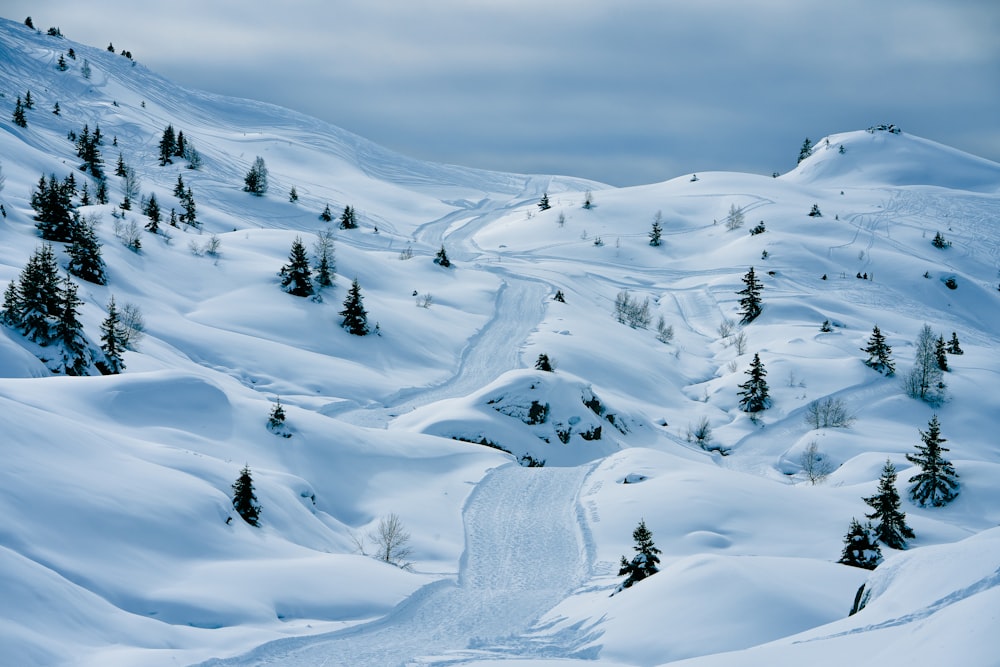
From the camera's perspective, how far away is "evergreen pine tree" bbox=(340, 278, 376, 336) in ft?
128

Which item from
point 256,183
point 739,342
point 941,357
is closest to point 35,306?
Answer: point 739,342

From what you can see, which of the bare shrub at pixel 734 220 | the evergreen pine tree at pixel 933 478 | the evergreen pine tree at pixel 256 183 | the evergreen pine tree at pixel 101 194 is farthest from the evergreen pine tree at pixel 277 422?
the bare shrub at pixel 734 220

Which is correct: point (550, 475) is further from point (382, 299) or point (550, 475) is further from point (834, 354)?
point (834, 354)

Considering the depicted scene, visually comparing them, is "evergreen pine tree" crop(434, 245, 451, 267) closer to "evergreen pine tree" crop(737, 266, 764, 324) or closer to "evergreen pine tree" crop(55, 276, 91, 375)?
"evergreen pine tree" crop(737, 266, 764, 324)

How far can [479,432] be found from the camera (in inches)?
1102

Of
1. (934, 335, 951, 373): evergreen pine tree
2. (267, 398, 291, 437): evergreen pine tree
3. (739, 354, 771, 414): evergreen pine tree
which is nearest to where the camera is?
(267, 398, 291, 437): evergreen pine tree

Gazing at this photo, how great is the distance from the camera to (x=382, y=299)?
4575cm

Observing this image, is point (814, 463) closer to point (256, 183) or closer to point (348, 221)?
point (348, 221)

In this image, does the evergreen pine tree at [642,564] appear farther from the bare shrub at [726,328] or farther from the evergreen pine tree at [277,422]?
the bare shrub at [726,328]

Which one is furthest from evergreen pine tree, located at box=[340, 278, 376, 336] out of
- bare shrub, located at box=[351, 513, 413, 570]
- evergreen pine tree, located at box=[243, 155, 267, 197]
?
evergreen pine tree, located at box=[243, 155, 267, 197]

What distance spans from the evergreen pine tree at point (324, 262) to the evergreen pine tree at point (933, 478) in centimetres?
3439

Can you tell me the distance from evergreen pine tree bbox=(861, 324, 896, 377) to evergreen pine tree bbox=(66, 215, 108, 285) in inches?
1842

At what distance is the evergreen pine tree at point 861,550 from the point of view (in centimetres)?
1697

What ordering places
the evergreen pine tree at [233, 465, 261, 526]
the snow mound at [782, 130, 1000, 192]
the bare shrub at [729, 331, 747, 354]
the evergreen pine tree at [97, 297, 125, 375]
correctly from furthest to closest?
the snow mound at [782, 130, 1000, 192] → the bare shrub at [729, 331, 747, 354] → the evergreen pine tree at [97, 297, 125, 375] → the evergreen pine tree at [233, 465, 261, 526]
